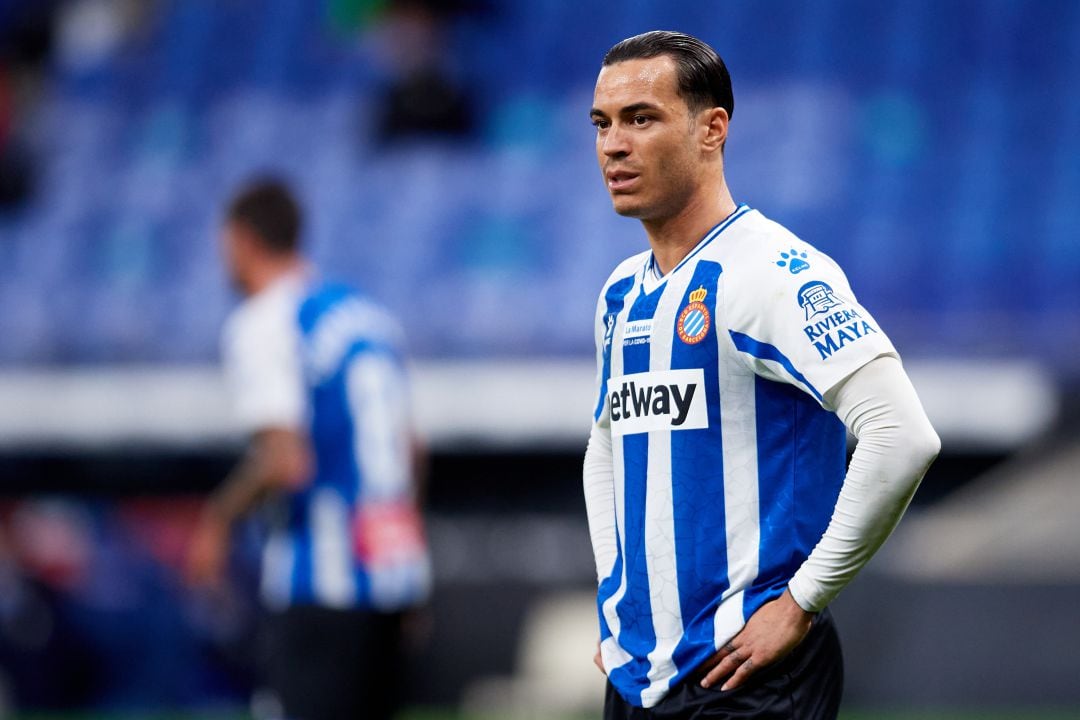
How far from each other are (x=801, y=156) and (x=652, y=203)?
1026cm

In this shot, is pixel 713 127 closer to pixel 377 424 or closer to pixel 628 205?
pixel 628 205

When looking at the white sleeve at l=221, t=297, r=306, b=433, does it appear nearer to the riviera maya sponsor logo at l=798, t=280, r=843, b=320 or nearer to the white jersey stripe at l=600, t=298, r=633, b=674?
the white jersey stripe at l=600, t=298, r=633, b=674

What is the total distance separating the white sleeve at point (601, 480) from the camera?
2.94m

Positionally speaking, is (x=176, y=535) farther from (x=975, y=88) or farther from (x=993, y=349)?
(x=975, y=88)

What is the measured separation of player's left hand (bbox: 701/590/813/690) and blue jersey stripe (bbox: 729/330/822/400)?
0.34 metres

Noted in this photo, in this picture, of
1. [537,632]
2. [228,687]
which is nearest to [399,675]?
[537,632]

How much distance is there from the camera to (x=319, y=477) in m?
4.89

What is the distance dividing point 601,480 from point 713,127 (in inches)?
29.4

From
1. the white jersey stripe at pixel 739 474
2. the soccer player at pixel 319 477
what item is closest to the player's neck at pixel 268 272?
the soccer player at pixel 319 477

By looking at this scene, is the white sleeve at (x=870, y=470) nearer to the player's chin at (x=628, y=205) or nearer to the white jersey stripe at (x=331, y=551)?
the player's chin at (x=628, y=205)

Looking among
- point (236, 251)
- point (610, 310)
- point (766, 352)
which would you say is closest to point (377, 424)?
point (236, 251)

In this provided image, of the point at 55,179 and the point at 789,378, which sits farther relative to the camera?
the point at 55,179

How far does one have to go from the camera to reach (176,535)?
9836mm

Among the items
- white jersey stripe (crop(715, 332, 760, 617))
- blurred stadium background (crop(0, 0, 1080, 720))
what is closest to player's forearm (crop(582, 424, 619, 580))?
white jersey stripe (crop(715, 332, 760, 617))
